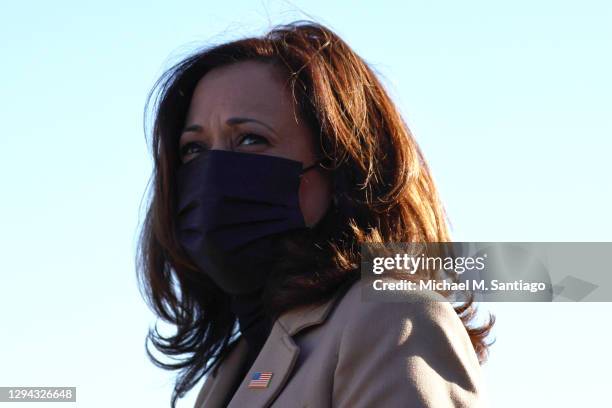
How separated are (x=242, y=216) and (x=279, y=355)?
77cm

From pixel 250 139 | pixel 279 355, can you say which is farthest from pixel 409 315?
pixel 250 139

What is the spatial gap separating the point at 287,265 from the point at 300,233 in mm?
255

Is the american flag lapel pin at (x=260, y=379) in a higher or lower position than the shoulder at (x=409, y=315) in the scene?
lower

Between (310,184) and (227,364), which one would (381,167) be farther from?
(227,364)

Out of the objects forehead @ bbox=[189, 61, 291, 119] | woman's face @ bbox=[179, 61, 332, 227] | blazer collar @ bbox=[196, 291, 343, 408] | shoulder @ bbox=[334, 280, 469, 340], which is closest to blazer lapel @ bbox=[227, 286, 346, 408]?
blazer collar @ bbox=[196, 291, 343, 408]

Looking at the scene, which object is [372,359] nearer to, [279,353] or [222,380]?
[279,353]

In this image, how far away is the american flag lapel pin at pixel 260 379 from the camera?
16.0 feet

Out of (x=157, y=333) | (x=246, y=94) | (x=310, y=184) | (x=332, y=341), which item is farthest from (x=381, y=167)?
(x=157, y=333)

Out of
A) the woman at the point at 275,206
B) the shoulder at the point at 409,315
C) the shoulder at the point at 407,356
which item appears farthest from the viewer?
the woman at the point at 275,206

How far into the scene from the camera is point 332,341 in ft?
15.2

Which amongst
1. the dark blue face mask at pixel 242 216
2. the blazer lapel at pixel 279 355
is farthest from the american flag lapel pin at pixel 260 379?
the dark blue face mask at pixel 242 216

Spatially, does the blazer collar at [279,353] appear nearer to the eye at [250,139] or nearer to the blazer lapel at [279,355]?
the blazer lapel at [279,355]

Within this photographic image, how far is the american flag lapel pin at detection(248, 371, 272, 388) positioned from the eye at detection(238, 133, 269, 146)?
42.0 inches

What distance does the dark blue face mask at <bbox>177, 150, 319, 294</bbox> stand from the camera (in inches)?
213
